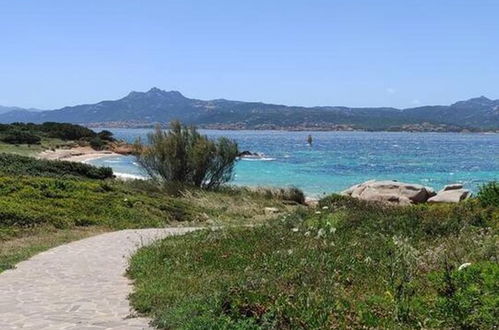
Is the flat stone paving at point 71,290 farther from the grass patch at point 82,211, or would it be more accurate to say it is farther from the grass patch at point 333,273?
the grass patch at point 82,211

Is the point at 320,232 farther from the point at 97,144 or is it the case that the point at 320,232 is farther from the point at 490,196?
the point at 97,144

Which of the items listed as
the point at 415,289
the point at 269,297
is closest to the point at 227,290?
the point at 269,297

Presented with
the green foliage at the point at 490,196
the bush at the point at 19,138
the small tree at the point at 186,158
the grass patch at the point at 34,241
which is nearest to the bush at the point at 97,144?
the bush at the point at 19,138

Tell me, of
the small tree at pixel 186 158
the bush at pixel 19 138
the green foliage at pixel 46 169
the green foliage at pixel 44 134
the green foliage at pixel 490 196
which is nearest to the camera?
the green foliage at pixel 490 196

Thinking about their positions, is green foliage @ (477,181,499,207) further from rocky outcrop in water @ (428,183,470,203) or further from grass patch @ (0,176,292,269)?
rocky outcrop in water @ (428,183,470,203)

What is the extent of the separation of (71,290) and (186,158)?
22566 mm

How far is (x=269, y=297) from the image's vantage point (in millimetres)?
6543

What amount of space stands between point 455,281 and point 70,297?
232 inches

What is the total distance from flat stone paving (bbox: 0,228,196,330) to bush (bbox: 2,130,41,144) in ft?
162

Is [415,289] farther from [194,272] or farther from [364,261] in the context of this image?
[194,272]

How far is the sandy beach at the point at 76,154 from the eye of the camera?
181 ft

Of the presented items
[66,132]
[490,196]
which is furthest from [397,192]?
[66,132]

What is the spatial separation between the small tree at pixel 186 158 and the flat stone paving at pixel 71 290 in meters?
16.8

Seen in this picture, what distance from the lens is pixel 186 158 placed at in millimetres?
32500
